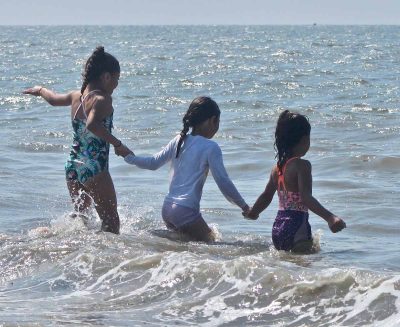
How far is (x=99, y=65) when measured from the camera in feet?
25.1

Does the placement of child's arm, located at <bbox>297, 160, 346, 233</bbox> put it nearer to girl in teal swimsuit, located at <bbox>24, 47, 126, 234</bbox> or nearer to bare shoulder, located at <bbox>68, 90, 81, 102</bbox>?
girl in teal swimsuit, located at <bbox>24, 47, 126, 234</bbox>

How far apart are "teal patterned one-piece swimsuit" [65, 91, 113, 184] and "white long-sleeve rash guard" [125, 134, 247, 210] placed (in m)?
0.28

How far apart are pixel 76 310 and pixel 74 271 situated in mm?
904

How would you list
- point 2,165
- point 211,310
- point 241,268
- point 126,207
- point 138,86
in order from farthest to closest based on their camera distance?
point 138,86, point 2,165, point 126,207, point 241,268, point 211,310

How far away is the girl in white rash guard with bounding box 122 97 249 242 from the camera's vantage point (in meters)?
7.48

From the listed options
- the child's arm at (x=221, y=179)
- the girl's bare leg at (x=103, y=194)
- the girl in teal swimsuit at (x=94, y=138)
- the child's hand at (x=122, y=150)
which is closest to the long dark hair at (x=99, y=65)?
the girl in teal swimsuit at (x=94, y=138)

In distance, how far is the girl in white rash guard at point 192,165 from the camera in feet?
24.6

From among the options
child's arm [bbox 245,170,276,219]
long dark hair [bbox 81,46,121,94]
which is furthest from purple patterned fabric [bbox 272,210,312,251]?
long dark hair [bbox 81,46,121,94]

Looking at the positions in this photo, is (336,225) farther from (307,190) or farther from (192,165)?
(192,165)

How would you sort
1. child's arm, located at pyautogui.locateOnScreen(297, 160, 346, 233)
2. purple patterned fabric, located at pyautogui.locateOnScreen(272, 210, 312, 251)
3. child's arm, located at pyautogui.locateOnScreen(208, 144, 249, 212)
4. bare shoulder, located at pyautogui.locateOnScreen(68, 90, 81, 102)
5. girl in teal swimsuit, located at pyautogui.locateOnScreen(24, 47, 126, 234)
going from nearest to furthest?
child's arm, located at pyautogui.locateOnScreen(297, 160, 346, 233)
purple patterned fabric, located at pyautogui.locateOnScreen(272, 210, 312, 251)
child's arm, located at pyautogui.locateOnScreen(208, 144, 249, 212)
girl in teal swimsuit, located at pyautogui.locateOnScreen(24, 47, 126, 234)
bare shoulder, located at pyautogui.locateOnScreen(68, 90, 81, 102)

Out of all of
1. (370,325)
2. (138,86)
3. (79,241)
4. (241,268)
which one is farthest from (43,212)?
(138,86)

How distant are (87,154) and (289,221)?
1574mm

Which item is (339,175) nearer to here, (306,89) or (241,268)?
(241,268)

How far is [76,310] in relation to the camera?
611 centimetres
